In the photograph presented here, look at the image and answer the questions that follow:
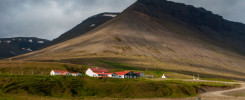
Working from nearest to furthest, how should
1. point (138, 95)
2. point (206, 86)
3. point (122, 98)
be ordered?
point (122, 98)
point (138, 95)
point (206, 86)

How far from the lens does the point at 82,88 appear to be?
57.3 meters

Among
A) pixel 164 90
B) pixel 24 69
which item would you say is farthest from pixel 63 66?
pixel 164 90

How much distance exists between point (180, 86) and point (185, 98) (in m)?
8.90

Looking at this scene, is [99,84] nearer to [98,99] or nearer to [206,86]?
[98,99]

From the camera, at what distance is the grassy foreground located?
50.9 metres

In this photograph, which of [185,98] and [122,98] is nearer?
[122,98]

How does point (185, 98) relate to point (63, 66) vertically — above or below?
below

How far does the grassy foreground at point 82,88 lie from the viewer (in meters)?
50.9

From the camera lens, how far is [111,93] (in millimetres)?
57375

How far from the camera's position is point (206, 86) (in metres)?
82.9

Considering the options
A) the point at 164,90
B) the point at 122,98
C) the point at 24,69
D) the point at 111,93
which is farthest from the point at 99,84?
the point at 24,69

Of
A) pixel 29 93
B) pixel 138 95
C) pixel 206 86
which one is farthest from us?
pixel 206 86

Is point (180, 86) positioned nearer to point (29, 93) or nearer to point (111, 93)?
point (111, 93)

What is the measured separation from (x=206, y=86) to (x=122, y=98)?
130 feet
